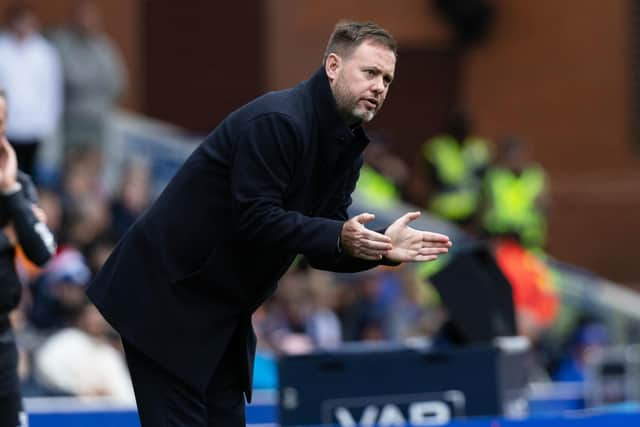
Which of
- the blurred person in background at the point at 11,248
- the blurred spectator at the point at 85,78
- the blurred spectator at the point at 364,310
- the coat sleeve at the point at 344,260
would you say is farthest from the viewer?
the blurred spectator at the point at 85,78

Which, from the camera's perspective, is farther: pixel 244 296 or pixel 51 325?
pixel 51 325

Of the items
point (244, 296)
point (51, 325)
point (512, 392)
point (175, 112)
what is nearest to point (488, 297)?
point (512, 392)

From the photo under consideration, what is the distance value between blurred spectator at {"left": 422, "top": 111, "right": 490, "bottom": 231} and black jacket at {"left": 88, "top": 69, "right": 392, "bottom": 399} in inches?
398

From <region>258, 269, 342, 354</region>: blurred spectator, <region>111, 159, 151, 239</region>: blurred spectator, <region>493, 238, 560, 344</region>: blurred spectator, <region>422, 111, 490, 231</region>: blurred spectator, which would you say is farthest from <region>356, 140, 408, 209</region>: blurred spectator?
<region>111, 159, 151, 239</region>: blurred spectator

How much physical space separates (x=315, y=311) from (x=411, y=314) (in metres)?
0.96

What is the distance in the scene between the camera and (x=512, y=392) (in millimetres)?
8859

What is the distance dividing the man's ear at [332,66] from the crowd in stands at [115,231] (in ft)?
14.7

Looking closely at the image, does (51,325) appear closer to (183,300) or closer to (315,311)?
(315,311)

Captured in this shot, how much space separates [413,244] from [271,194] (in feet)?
1.58

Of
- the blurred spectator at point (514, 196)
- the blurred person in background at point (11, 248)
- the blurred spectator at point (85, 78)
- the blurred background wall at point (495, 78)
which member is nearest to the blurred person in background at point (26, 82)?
the blurred spectator at point (85, 78)

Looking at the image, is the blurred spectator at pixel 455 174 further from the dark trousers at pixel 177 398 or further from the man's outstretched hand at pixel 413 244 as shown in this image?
the man's outstretched hand at pixel 413 244

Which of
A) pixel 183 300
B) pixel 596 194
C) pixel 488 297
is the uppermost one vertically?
pixel 183 300

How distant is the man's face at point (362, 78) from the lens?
539 centimetres

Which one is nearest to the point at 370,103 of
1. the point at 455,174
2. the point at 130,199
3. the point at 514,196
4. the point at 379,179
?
the point at 130,199
